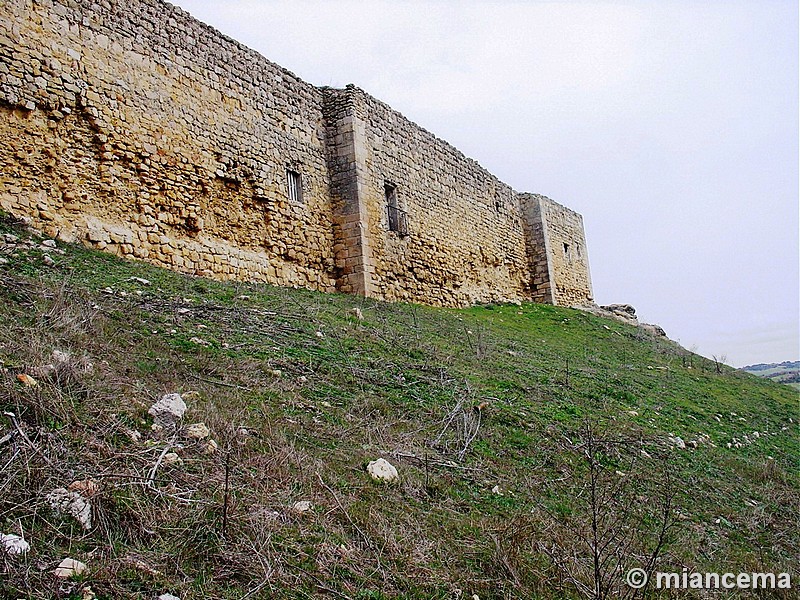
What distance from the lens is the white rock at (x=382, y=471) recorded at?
3.97 meters

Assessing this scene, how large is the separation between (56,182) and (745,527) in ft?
25.9

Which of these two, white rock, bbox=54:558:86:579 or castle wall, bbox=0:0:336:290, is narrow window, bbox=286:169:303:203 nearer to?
castle wall, bbox=0:0:336:290

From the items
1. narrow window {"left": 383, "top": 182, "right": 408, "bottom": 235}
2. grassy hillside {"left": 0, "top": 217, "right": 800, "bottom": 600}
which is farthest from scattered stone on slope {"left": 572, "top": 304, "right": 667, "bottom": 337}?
grassy hillside {"left": 0, "top": 217, "right": 800, "bottom": 600}

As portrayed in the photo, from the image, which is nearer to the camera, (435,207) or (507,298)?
(435,207)

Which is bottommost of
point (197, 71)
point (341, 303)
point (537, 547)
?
point (537, 547)

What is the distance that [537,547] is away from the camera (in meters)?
3.65

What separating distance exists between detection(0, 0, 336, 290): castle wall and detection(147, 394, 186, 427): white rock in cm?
468

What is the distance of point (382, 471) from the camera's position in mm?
4016

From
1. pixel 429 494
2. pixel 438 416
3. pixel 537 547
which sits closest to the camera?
pixel 537 547

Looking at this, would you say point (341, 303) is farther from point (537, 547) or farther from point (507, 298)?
point (507, 298)

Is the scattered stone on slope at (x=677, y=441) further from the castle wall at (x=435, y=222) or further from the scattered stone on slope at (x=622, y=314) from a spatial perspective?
the scattered stone on slope at (x=622, y=314)

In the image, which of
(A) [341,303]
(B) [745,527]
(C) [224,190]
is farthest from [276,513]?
(C) [224,190]

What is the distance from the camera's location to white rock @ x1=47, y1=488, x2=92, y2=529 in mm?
2734

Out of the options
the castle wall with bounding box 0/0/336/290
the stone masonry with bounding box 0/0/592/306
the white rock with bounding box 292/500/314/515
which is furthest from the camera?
the stone masonry with bounding box 0/0/592/306
